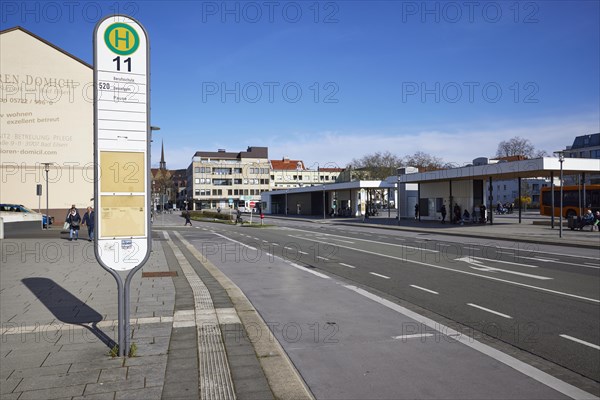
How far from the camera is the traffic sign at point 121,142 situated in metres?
5.15

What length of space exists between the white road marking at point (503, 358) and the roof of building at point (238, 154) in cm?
12719

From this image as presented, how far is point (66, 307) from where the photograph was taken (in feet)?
26.2

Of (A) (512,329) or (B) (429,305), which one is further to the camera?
(B) (429,305)

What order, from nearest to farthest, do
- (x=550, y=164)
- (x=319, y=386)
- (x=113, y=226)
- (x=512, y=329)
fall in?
1. (x=319, y=386)
2. (x=113, y=226)
3. (x=512, y=329)
4. (x=550, y=164)

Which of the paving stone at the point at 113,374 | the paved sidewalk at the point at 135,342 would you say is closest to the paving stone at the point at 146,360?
the paved sidewalk at the point at 135,342

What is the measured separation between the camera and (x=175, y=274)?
1200 centimetres

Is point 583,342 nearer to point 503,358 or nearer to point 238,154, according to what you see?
point 503,358

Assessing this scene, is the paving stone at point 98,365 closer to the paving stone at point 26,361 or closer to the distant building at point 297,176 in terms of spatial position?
the paving stone at point 26,361

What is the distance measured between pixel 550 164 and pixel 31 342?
98.1ft

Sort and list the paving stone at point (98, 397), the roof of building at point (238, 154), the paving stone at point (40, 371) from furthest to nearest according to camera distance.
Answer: the roof of building at point (238, 154)
the paving stone at point (40, 371)
the paving stone at point (98, 397)

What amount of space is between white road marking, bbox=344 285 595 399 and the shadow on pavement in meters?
4.47

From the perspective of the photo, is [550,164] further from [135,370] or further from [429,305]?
[135,370]

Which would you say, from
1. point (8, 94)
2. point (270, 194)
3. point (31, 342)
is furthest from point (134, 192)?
point (270, 194)

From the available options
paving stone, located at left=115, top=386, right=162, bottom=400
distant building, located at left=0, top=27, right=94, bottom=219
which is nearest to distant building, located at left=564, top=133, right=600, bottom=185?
distant building, located at left=0, top=27, right=94, bottom=219
